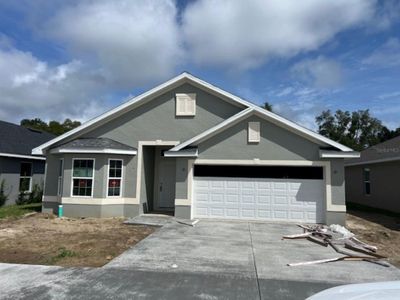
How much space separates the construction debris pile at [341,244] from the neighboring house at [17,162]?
15595mm

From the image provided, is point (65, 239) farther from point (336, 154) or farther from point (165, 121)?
point (336, 154)

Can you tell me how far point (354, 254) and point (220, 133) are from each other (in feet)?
23.8

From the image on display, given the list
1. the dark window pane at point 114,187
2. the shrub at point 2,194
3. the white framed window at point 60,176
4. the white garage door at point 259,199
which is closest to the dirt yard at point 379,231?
the white garage door at point 259,199

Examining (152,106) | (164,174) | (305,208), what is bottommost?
(305,208)

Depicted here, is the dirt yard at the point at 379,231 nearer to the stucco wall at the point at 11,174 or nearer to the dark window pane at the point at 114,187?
the dark window pane at the point at 114,187

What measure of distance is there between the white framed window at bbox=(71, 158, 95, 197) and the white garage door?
15.0ft

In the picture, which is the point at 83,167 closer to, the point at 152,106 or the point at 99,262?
the point at 152,106

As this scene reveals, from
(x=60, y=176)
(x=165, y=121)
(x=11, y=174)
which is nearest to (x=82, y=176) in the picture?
(x=60, y=176)

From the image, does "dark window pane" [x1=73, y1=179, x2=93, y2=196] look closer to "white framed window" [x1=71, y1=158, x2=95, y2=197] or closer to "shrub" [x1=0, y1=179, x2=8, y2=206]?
"white framed window" [x1=71, y1=158, x2=95, y2=197]

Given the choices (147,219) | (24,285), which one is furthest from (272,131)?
(24,285)

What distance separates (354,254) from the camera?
30.4 ft

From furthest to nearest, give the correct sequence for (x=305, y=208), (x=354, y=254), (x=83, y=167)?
1. (x=83, y=167)
2. (x=305, y=208)
3. (x=354, y=254)

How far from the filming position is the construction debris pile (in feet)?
28.4

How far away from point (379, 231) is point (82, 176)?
12216 millimetres
